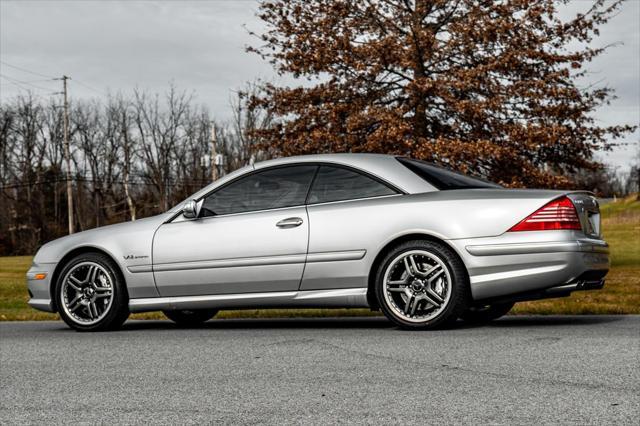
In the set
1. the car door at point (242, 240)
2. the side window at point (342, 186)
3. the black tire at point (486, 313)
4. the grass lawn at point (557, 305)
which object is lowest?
the grass lawn at point (557, 305)

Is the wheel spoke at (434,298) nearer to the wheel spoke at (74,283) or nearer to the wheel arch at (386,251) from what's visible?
the wheel arch at (386,251)

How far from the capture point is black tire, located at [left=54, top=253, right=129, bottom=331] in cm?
762

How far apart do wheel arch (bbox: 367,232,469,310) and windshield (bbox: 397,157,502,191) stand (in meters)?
0.48

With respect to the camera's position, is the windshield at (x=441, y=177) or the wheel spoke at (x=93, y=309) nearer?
the windshield at (x=441, y=177)

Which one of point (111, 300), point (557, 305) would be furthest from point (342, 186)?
point (557, 305)

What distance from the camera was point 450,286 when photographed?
6.54 metres

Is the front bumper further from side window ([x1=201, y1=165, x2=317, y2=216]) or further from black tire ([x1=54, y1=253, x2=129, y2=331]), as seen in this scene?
side window ([x1=201, y1=165, x2=317, y2=216])

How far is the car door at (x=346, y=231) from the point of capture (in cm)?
684

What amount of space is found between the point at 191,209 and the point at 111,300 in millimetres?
1121

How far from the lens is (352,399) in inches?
167

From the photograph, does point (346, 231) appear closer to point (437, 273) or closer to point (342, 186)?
point (342, 186)

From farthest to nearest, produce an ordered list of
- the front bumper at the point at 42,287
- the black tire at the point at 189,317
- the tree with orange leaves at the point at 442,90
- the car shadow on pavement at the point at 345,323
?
the tree with orange leaves at the point at 442,90
the black tire at the point at 189,317
the front bumper at the point at 42,287
the car shadow on pavement at the point at 345,323

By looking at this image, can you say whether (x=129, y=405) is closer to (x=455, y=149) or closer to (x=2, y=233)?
(x=455, y=149)

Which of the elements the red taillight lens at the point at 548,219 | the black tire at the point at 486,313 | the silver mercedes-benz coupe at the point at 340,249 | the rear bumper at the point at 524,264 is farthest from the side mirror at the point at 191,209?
the red taillight lens at the point at 548,219
